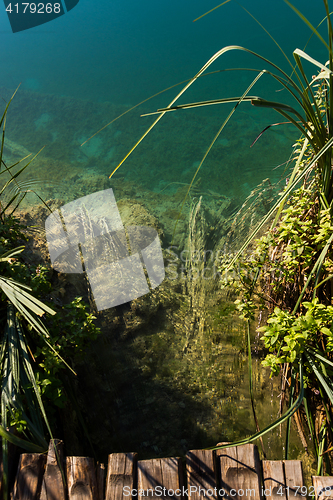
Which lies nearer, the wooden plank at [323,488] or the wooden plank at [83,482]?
the wooden plank at [323,488]

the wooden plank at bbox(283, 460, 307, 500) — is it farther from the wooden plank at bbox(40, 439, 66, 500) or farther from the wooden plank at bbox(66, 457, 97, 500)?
the wooden plank at bbox(40, 439, 66, 500)

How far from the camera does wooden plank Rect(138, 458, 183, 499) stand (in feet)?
4.04

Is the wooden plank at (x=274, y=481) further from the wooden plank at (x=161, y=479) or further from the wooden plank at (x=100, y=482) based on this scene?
the wooden plank at (x=100, y=482)

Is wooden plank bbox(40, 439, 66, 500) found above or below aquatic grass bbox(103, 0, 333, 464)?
below

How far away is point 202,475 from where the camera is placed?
49.0 inches

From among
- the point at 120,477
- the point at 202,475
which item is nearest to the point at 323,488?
the point at 202,475

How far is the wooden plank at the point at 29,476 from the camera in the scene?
4.15 feet

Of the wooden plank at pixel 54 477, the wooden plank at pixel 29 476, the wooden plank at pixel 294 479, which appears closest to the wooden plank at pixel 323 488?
the wooden plank at pixel 294 479

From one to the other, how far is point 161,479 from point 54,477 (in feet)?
1.47

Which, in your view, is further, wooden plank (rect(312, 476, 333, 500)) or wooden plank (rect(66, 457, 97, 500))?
wooden plank (rect(66, 457, 97, 500))

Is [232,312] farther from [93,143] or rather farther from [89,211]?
[93,143]

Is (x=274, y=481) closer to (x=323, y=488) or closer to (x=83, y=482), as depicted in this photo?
(x=323, y=488)

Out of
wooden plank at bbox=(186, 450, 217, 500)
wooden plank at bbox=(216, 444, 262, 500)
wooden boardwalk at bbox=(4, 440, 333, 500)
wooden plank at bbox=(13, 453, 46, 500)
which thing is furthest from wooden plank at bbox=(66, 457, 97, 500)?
wooden plank at bbox=(216, 444, 262, 500)

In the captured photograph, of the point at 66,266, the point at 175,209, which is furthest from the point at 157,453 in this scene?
the point at 175,209
